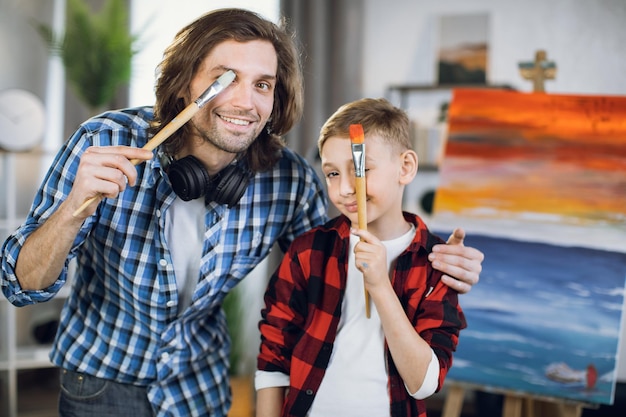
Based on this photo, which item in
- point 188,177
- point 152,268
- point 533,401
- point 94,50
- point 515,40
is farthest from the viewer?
point 515,40

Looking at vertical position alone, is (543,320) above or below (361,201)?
below

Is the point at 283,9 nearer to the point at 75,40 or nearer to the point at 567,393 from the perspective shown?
the point at 75,40

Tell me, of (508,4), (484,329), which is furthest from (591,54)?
(484,329)

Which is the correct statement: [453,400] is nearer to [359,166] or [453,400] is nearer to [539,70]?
[539,70]

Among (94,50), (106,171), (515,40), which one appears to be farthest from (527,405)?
(94,50)

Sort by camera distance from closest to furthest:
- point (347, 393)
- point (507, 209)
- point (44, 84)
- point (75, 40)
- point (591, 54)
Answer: point (347, 393), point (507, 209), point (75, 40), point (591, 54), point (44, 84)

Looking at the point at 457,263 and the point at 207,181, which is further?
the point at 207,181

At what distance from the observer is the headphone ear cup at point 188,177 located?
1.57m

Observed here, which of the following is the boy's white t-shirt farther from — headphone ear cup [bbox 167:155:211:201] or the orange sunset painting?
the orange sunset painting

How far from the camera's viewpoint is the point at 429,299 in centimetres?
142

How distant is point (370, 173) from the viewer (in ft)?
4.66

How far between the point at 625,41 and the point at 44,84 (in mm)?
3300

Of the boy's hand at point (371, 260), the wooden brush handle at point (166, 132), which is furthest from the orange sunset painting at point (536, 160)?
the wooden brush handle at point (166, 132)

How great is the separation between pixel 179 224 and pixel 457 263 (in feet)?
2.34
